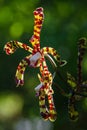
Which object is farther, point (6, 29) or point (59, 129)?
point (59, 129)

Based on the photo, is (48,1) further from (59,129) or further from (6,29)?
(59,129)

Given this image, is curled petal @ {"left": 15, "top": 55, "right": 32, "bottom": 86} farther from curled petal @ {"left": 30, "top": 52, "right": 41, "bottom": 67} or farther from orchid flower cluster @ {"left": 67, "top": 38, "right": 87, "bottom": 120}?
orchid flower cluster @ {"left": 67, "top": 38, "right": 87, "bottom": 120}

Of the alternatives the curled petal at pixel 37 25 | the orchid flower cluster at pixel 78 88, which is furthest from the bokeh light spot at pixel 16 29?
the orchid flower cluster at pixel 78 88

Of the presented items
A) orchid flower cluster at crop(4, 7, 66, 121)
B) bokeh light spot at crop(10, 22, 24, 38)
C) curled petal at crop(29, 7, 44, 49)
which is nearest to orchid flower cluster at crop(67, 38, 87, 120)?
orchid flower cluster at crop(4, 7, 66, 121)

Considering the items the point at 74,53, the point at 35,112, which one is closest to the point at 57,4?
the point at 74,53

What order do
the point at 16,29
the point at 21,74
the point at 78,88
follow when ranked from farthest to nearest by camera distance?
the point at 16,29
the point at 21,74
the point at 78,88

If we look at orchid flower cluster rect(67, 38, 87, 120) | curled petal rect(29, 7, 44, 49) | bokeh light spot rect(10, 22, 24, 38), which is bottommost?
bokeh light spot rect(10, 22, 24, 38)

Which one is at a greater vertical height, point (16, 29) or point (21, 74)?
point (21, 74)

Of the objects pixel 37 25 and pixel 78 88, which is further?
pixel 37 25

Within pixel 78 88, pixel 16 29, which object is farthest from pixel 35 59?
pixel 16 29

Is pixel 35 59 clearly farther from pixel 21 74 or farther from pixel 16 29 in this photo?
pixel 16 29

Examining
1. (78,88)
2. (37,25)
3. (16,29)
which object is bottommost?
(16,29)
